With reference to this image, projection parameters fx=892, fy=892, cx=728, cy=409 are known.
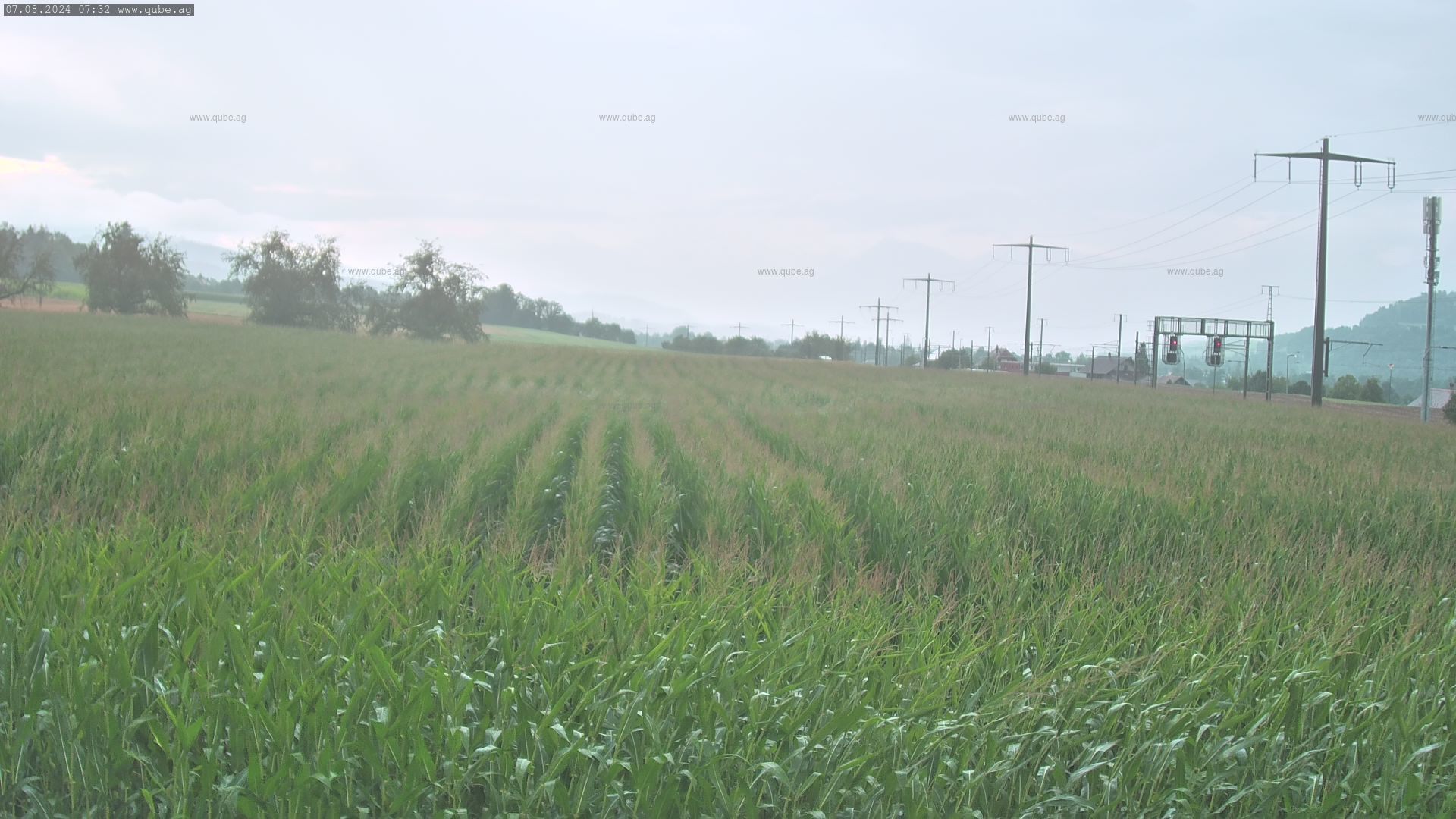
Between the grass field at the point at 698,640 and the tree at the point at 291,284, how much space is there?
80.2 meters

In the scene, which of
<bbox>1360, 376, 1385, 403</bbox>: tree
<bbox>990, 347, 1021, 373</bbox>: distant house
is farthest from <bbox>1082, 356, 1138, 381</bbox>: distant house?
<bbox>1360, 376, 1385, 403</bbox>: tree

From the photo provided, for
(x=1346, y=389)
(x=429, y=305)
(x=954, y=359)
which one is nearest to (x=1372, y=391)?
(x=1346, y=389)

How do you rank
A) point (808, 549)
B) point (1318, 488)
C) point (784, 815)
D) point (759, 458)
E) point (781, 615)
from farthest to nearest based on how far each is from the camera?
point (759, 458) < point (1318, 488) < point (808, 549) < point (781, 615) < point (784, 815)

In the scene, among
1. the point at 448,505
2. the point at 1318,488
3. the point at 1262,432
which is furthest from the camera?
the point at 1262,432

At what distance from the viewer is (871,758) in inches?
108

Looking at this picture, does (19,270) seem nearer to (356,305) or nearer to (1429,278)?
(356,305)

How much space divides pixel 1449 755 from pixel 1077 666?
1.23m

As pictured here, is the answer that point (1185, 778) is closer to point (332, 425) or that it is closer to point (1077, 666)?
point (1077, 666)

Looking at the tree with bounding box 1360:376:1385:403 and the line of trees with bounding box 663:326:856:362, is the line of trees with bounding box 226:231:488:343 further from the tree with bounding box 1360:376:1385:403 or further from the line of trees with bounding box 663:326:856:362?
the tree with bounding box 1360:376:1385:403

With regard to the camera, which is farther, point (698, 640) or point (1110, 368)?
point (1110, 368)

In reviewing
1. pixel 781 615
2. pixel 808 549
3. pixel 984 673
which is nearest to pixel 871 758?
pixel 984 673

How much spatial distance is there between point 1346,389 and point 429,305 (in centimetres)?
8801

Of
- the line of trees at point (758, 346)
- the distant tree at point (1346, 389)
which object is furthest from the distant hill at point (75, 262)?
the distant tree at point (1346, 389)

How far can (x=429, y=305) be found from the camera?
87250 millimetres
